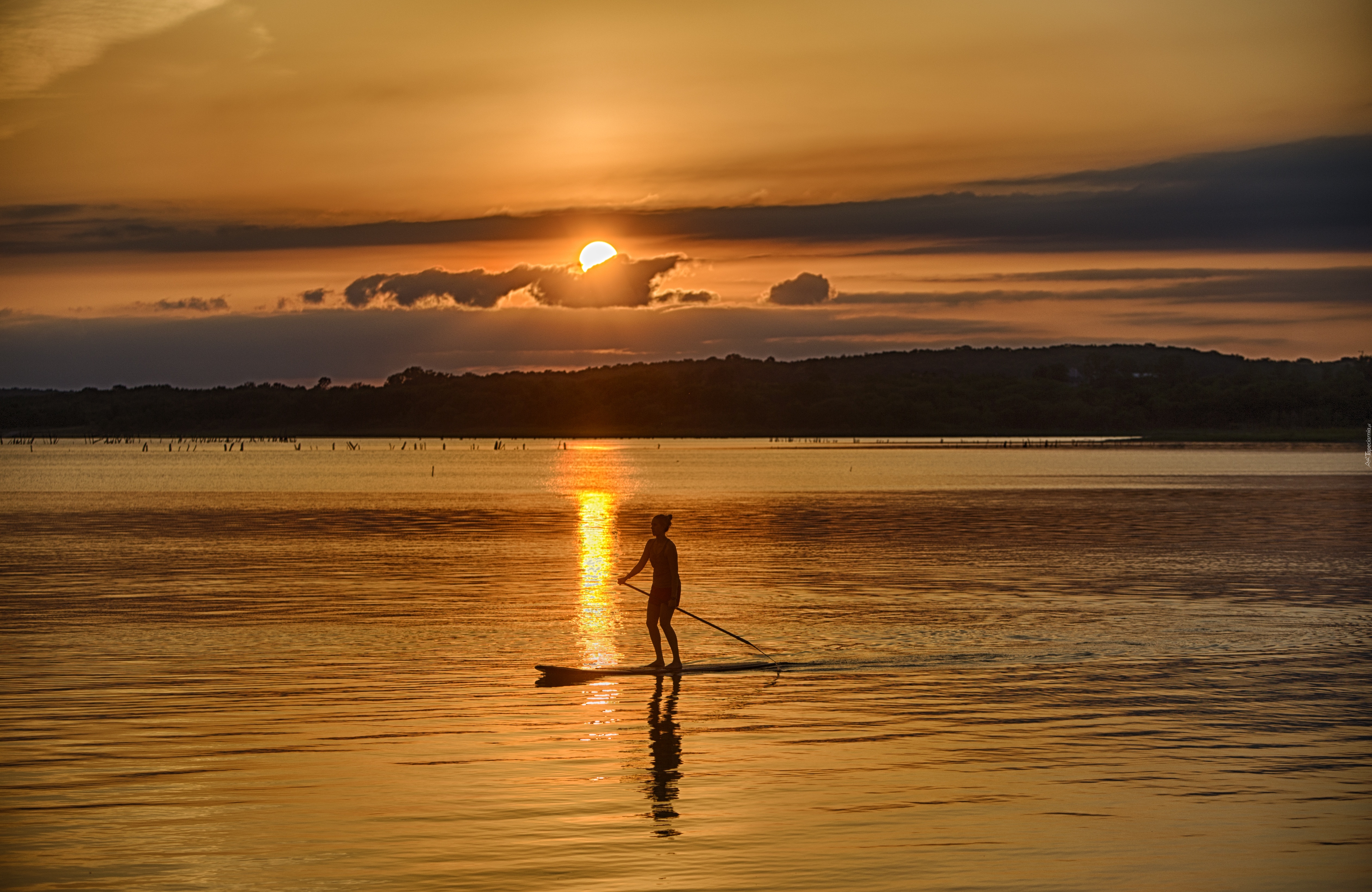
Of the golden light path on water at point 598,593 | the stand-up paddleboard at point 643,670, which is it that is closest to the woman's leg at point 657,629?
the stand-up paddleboard at point 643,670

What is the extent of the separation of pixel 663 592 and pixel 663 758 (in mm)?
6379

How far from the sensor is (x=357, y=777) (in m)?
15.7

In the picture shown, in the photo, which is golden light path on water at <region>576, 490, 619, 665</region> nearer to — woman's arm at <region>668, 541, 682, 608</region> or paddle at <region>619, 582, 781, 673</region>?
paddle at <region>619, 582, 781, 673</region>

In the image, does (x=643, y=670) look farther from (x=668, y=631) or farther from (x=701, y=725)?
(x=701, y=725)

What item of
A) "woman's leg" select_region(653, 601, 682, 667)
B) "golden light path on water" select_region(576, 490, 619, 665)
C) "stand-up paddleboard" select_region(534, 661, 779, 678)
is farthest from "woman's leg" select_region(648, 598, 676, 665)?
"golden light path on water" select_region(576, 490, 619, 665)

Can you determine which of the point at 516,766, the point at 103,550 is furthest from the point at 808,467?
the point at 516,766

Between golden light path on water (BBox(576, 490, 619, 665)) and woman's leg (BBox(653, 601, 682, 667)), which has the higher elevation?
woman's leg (BBox(653, 601, 682, 667))

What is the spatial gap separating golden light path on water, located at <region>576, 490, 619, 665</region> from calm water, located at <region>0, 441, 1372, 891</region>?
7.3 inches

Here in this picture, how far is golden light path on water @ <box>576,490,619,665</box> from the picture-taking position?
87.9ft

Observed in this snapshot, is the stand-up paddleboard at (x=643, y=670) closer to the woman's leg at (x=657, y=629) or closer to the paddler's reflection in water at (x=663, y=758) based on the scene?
the woman's leg at (x=657, y=629)

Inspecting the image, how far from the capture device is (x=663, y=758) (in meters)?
16.7

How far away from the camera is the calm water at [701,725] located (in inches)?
499

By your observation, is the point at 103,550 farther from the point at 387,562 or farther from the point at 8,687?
the point at 8,687

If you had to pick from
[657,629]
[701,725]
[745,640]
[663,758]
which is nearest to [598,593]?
[745,640]
